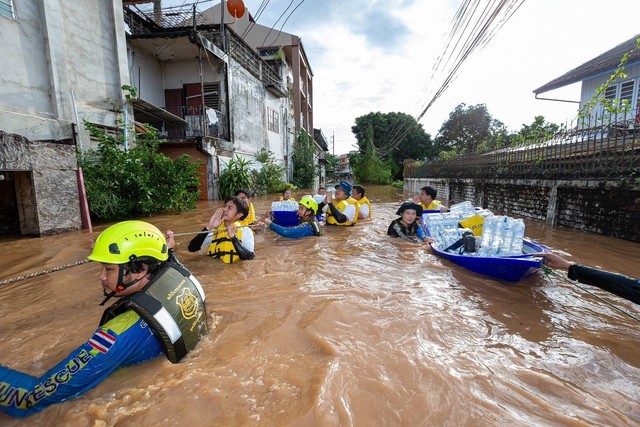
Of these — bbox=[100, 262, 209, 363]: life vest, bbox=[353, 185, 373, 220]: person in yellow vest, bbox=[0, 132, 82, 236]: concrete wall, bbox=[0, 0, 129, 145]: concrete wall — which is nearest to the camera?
bbox=[100, 262, 209, 363]: life vest

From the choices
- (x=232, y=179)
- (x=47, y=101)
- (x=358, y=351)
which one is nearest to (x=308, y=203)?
(x=358, y=351)

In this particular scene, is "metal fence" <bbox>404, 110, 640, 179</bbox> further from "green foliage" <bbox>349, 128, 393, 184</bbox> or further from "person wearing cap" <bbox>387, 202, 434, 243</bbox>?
"green foliage" <bbox>349, 128, 393, 184</bbox>

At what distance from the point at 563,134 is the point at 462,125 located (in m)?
30.9

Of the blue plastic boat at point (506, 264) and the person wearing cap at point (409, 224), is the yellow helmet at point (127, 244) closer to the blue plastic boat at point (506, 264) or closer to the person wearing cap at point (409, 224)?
the blue plastic boat at point (506, 264)

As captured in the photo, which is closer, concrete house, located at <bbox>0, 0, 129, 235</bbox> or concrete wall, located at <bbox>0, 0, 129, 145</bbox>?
concrete house, located at <bbox>0, 0, 129, 235</bbox>

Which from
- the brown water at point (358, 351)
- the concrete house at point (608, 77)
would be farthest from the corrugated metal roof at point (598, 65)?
the brown water at point (358, 351)

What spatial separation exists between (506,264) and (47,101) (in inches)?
392

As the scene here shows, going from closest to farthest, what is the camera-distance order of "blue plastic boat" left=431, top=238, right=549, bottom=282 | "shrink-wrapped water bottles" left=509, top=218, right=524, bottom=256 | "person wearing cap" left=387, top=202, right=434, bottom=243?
1. "blue plastic boat" left=431, top=238, right=549, bottom=282
2. "shrink-wrapped water bottles" left=509, top=218, right=524, bottom=256
3. "person wearing cap" left=387, top=202, right=434, bottom=243

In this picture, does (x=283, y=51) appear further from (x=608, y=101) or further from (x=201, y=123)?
(x=608, y=101)

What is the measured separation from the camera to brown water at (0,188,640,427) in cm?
195

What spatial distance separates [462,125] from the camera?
36188 mm

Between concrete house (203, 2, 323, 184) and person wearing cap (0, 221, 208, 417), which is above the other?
concrete house (203, 2, 323, 184)

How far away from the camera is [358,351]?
2.61 metres

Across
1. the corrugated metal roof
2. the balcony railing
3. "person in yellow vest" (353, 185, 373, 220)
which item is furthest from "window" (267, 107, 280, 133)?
the corrugated metal roof
